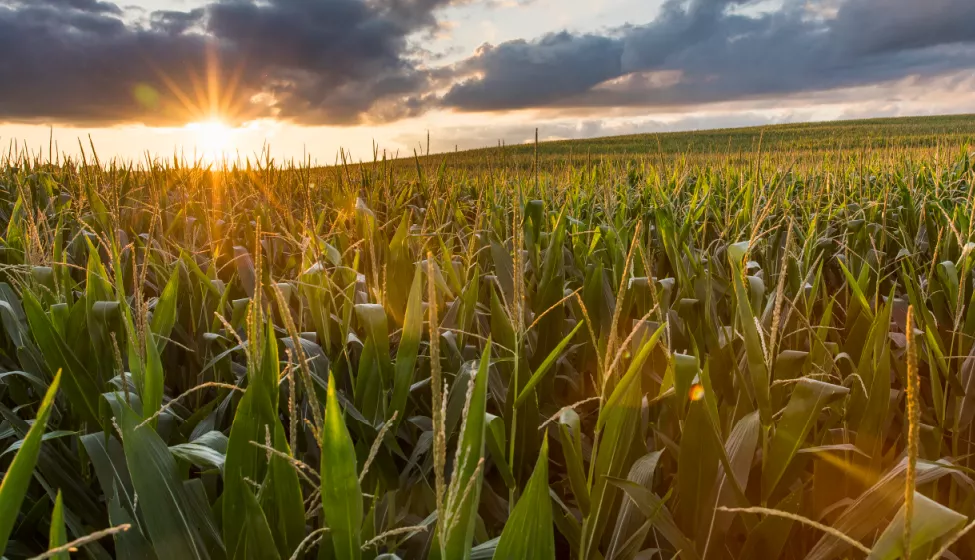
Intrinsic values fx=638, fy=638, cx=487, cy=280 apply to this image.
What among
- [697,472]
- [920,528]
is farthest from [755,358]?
[920,528]

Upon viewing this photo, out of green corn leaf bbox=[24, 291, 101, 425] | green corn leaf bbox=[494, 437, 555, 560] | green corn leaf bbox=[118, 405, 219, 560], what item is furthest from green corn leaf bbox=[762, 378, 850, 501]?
green corn leaf bbox=[24, 291, 101, 425]

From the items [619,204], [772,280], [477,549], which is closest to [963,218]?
[772,280]

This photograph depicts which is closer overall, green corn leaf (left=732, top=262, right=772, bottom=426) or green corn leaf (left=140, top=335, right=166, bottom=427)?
green corn leaf (left=140, top=335, right=166, bottom=427)

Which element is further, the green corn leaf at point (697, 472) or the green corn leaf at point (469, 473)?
the green corn leaf at point (697, 472)

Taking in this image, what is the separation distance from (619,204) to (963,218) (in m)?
1.81

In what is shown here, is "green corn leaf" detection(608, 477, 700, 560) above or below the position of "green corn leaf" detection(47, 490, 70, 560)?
below

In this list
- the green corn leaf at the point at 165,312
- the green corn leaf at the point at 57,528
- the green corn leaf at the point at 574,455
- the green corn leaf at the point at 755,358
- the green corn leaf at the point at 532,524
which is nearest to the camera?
the green corn leaf at the point at 57,528

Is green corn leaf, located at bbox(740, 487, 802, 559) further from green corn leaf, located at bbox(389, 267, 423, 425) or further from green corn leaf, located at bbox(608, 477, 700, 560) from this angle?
green corn leaf, located at bbox(389, 267, 423, 425)

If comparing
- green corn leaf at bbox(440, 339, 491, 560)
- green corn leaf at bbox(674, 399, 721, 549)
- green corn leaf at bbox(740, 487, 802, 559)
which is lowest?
green corn leaf at bbox(740, 487, 802, 559)

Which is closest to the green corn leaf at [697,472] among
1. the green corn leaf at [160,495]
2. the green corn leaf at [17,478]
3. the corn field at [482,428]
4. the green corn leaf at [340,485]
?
the corn field at [482,428]

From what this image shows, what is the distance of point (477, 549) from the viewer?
98 cm

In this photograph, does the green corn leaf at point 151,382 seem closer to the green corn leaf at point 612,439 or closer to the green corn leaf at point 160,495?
the green corn leaf at point 160,495

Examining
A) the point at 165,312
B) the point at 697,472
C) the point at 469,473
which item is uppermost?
the point at 165,312

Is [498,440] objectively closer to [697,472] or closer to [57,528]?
[697,472]
